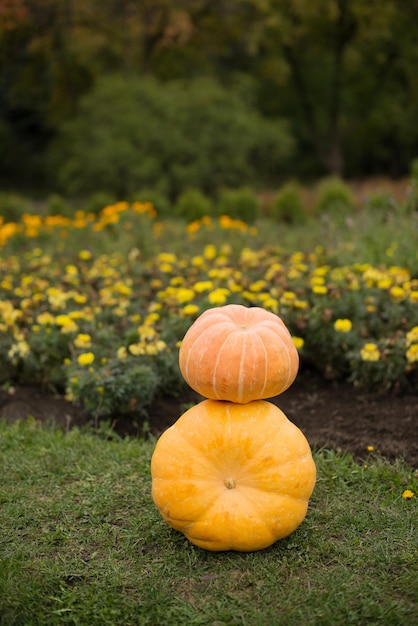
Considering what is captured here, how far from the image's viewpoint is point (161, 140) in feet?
50.4

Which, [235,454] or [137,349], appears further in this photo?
[137,349]

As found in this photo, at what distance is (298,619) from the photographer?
238 cm

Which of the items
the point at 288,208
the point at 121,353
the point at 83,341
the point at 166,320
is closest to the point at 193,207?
the point at 288,208

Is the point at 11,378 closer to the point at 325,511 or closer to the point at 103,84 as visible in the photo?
the point at 325,511

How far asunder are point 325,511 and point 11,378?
8.64 ft

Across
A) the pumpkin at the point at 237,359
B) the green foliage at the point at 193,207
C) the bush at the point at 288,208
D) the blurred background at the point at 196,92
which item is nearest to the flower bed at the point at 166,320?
the pumpkin at the point at 237,359

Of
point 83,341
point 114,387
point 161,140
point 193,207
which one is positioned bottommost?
point 161,140

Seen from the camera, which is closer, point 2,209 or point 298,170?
point 2,209

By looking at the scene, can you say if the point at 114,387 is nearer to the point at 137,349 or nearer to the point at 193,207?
the point at 137,349

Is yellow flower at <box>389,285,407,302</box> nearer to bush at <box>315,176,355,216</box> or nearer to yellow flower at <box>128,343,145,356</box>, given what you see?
yellow flower at <box>128,343,145,356</box>

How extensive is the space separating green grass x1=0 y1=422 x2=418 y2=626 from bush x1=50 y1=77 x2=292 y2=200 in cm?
1225

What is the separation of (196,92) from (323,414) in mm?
12794

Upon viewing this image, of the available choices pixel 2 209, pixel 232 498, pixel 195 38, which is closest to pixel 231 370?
pixel 232 498

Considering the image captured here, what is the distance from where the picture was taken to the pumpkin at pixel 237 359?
2764mm
